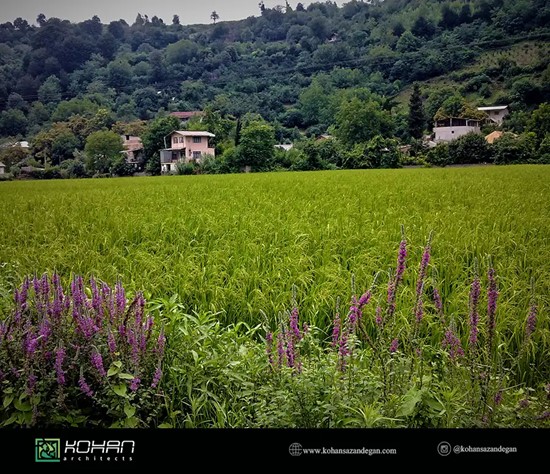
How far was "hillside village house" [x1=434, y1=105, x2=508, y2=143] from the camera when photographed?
233 cm

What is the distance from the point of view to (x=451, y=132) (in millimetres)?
2523

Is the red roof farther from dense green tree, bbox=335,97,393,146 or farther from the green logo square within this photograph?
the green logo square

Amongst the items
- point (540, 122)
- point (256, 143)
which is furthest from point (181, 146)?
point (540, 122)

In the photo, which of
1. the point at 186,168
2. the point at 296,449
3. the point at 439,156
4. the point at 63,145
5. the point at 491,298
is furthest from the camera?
the point at 186,168

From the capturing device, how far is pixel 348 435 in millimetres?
1357

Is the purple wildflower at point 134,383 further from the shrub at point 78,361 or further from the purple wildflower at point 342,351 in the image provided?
the purple wildflower at point 342,351

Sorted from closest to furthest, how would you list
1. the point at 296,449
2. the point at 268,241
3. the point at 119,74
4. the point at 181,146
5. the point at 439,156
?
the point at 296,449 < the point at 119,74 < the point at 181,146 < the point at 439,156 < the point at 268,241

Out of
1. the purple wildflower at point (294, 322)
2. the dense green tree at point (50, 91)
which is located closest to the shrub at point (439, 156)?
the purple wildflower at point (294, 322)

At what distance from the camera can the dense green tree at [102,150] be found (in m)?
2.52

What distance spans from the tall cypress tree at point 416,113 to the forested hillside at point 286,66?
3 cm

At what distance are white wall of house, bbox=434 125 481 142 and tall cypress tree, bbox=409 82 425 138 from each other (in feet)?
0.31

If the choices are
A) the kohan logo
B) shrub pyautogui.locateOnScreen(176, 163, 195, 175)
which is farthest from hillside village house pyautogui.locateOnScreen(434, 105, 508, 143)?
the kohan logo

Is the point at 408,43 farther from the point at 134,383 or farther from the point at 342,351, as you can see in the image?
the point at 134,383

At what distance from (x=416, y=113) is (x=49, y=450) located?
92.1 inches
